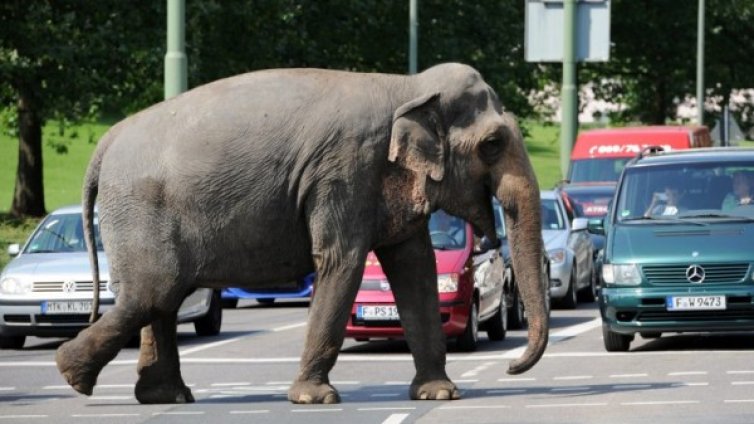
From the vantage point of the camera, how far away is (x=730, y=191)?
20.3m

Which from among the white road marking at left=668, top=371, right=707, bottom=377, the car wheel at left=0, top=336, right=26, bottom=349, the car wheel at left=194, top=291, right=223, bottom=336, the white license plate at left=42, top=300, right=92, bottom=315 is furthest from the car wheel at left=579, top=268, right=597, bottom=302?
the white road marking at left=668, top=371, right=707, bottom=377

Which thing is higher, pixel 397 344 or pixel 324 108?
pixel 324 108

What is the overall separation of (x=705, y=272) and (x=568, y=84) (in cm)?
2062

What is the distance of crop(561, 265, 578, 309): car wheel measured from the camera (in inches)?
1113

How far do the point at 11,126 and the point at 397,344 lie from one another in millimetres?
35671

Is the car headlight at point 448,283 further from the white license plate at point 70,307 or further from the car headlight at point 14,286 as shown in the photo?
the car headlight at point 14,286

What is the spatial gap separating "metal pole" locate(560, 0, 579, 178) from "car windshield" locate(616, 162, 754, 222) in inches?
697

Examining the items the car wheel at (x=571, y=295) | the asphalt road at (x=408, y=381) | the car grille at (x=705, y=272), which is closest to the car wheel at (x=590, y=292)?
the car wheel at (x=571, y=295)

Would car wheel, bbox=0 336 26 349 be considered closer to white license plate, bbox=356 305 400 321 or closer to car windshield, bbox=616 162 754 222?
white license plate, bbox=356 305 400 321

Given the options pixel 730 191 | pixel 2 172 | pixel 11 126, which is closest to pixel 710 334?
pixel 730 191

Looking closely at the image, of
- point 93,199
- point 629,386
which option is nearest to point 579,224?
point 629,386

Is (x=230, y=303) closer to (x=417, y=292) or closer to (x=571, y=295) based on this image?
(x=571, y=295)

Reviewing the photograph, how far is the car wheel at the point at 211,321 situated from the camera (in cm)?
2333

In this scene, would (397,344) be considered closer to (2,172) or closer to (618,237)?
(618,237)
